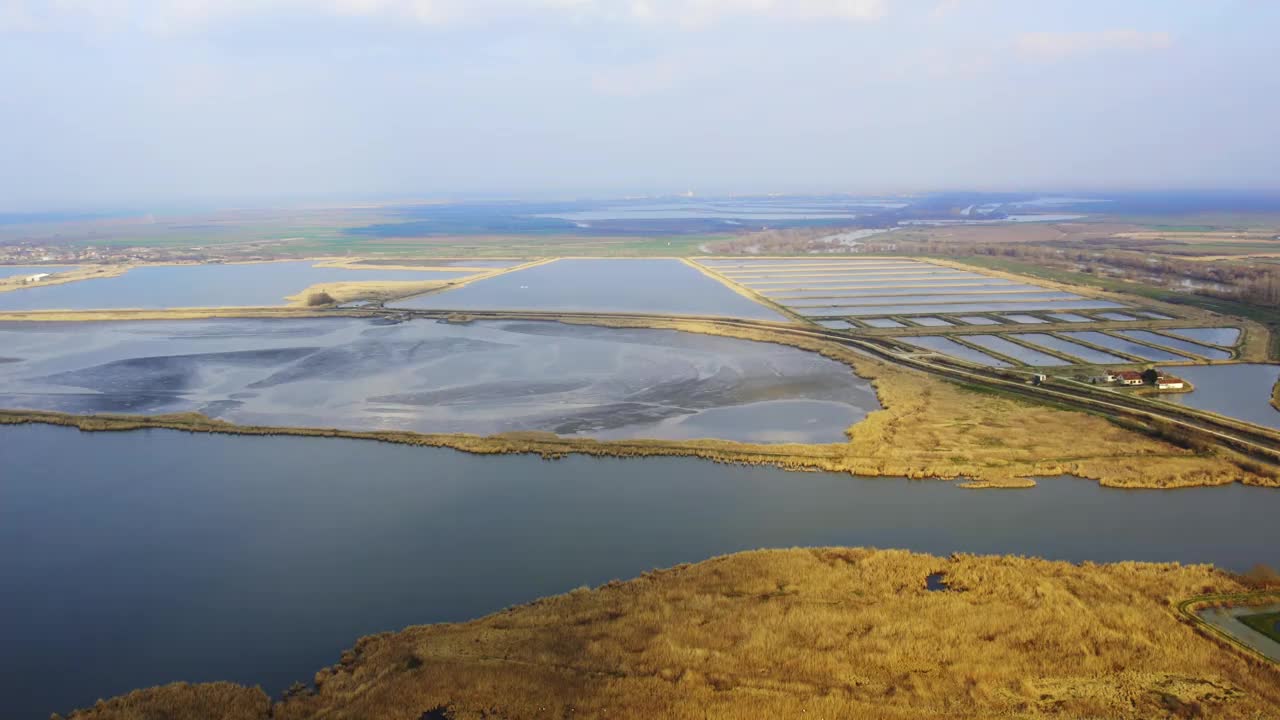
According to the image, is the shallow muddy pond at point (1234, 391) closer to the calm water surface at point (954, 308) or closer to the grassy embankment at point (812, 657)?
the grassy embankment at point (812, 657)

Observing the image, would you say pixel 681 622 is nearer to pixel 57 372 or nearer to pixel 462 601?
pixel 462 601

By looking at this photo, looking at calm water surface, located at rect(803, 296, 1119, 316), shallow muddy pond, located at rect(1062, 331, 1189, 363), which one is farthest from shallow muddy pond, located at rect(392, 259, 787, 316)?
shallow muddy pond, located at rect(1062, 331, 1189, 363)

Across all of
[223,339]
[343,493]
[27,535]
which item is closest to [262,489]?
[343,493]

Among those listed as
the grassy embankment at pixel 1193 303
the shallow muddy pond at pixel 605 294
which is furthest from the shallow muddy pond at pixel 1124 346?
the shallow muddy pond at pixel 605 294

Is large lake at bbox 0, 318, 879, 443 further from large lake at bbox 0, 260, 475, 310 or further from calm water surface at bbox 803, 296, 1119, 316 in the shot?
calm water surface at bbox 803, 296, 1119, 316

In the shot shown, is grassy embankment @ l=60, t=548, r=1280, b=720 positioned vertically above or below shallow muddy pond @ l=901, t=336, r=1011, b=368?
below

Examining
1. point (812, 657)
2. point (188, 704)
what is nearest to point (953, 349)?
point (812, 657)
